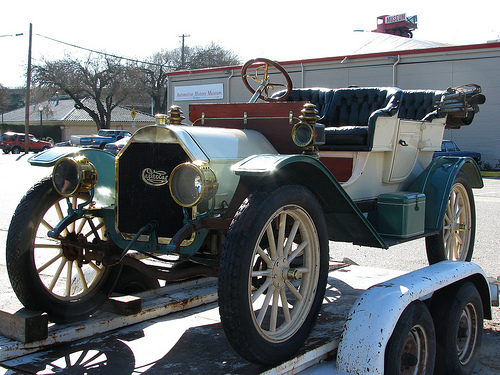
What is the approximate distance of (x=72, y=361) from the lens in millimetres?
2533

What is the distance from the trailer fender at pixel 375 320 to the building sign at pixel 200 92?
957 inches

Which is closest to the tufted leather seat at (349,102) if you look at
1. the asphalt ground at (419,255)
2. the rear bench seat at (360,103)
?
the rear bench seat at (360,103)

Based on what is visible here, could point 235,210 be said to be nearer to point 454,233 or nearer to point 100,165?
point 100,165

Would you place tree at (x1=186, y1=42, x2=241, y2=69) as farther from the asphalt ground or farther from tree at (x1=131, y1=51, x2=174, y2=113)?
the asphalt ground

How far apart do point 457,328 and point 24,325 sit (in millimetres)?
2247

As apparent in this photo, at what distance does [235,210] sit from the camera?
9.27ft

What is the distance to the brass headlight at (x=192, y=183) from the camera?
2.66 meters

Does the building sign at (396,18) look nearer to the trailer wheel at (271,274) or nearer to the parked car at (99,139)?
the parked car at (99,139)

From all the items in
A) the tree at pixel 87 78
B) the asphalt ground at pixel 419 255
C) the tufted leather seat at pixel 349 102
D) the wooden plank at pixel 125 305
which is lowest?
the asphalt ground at pixel 419 255

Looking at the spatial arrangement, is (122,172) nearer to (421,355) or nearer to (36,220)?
(36,220)

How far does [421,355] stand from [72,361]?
1.71m

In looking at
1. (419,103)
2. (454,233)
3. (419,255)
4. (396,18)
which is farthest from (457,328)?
(396,18)

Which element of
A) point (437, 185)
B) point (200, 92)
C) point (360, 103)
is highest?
point (200, 92)

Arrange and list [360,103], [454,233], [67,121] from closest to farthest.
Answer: [454,233]
[360,103]
[67,121]
